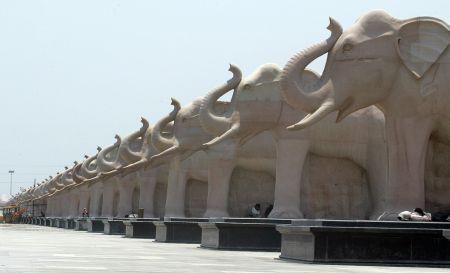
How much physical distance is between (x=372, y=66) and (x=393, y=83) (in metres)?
0.70

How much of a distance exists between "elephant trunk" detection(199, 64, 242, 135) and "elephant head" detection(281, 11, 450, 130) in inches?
371

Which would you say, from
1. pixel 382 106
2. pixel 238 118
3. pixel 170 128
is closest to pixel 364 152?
pixel 238 118

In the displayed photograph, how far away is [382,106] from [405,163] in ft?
4.88

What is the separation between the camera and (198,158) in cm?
3912

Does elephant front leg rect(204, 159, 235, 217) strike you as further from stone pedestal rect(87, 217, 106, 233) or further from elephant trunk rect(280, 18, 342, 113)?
stone pedestal rect(87, 217, 106, 233)

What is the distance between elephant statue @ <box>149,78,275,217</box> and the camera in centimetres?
3262

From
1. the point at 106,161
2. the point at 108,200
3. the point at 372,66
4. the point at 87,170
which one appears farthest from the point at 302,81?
the point at 87,170

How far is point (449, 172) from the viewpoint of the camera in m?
23.8

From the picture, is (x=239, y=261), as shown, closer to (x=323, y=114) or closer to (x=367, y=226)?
(x=367, y=226)

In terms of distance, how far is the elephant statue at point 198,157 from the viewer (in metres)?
32.6

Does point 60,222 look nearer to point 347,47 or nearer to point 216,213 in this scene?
point 216,213

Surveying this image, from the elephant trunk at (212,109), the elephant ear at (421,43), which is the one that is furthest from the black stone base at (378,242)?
the elephant trunk at (212,109)

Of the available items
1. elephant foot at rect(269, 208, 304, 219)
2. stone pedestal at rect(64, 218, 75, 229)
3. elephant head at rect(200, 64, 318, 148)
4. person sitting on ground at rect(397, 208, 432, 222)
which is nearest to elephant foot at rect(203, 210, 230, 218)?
elephant head at rect(200, 64, 318, 148)

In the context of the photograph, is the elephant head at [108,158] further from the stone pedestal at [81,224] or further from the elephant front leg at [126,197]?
the stone pedestal at [81,224]
